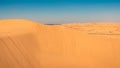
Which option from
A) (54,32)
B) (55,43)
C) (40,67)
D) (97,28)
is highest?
(97,28)

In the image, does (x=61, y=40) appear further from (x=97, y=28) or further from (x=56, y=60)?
(x=97, y=28)

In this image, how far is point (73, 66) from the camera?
150 inches

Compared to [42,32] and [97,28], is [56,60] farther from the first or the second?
[97,28]

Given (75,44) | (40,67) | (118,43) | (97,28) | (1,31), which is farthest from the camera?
(97,28)

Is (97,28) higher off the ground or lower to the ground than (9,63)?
higher

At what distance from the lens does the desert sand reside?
3.77 metres

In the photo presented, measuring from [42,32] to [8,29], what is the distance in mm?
642

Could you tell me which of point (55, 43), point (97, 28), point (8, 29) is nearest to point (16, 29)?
point (8, 29)

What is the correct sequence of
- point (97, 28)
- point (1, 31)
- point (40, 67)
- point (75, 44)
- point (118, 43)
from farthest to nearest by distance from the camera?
point (97, 28) < point (118, 43) < point (75, 44) < point (1, 31) < point (40, 67)

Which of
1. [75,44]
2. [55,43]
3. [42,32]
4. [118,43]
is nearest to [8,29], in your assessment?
[42,32]

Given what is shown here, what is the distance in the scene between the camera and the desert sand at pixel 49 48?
377cm

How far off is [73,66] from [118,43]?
1.53 m

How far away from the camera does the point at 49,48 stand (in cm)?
395

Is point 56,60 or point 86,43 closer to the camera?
point 56,60
